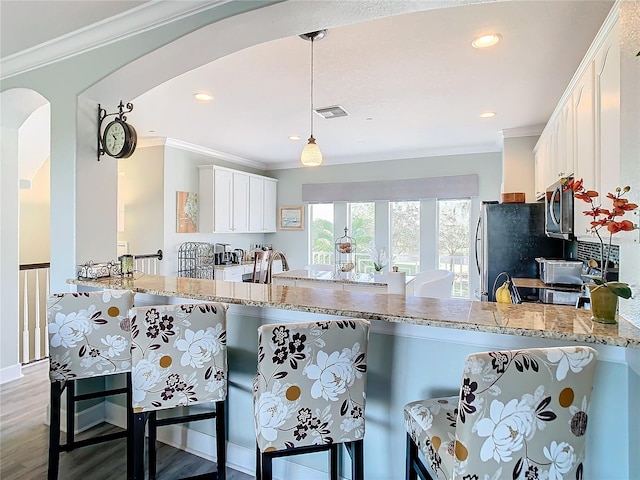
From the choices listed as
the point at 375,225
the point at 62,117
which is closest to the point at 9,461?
the point at 62,117

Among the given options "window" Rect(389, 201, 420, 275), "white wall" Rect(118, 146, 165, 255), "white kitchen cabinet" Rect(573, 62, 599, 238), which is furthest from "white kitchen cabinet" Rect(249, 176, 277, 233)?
"white kitchen cabinet" Rect(573, 62, 599, 238)

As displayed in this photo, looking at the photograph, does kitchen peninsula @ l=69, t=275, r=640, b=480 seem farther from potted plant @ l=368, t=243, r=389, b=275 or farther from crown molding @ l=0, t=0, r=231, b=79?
potted plant @ l=368, t=243, r=389, b=275

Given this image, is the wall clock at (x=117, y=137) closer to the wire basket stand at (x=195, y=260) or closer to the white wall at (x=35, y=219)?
the wire basket stand at (x=195, y=260)

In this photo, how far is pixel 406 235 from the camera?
599 centimetres

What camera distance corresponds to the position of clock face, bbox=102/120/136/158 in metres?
2.42

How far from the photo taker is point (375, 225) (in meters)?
6.17

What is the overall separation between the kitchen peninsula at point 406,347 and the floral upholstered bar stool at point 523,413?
27cm

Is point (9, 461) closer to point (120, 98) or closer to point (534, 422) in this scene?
point (120, 98)

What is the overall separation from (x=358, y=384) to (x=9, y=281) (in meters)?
3.38

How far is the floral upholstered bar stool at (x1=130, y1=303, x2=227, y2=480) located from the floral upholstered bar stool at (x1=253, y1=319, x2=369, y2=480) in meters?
0.39

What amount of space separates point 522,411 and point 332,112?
10.9 ft

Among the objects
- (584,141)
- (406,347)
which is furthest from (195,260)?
(584,141)

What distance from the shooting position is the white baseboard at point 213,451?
6.21ft

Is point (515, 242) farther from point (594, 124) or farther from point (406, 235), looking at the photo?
point (406, 235)
